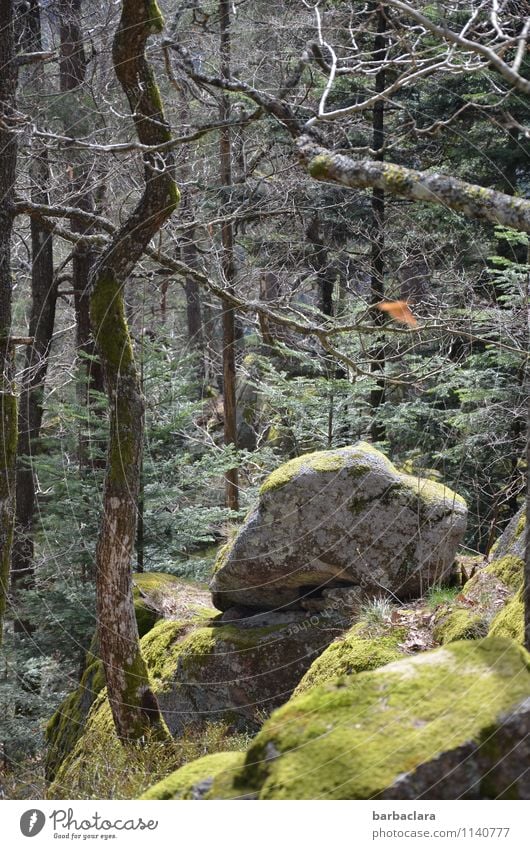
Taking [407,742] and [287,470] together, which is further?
[287,470]

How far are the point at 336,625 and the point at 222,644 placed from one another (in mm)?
1247

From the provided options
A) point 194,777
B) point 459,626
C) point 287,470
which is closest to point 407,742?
point 194,777

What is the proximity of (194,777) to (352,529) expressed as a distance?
512 cm

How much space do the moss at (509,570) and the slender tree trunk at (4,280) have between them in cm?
463

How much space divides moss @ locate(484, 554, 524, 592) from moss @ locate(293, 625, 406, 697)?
1016 mm

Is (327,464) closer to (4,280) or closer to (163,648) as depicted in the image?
(163,648)

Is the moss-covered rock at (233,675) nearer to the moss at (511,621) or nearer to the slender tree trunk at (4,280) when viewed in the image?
the slender tree trunk at (4,280)

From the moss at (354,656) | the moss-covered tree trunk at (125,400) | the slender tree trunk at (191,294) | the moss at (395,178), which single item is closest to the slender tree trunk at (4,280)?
the moss-covered tree trunk at (125,400)

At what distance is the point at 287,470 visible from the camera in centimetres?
860

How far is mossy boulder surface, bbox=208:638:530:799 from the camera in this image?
302 centimetres

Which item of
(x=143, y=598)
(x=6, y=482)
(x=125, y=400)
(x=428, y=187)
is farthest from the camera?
(x=143, y=598)

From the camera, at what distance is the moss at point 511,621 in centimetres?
566

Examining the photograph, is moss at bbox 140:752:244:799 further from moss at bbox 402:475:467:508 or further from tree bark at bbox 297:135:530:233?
moss at bbox 402:475:467:508

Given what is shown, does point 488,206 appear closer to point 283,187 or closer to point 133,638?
point 133,638
